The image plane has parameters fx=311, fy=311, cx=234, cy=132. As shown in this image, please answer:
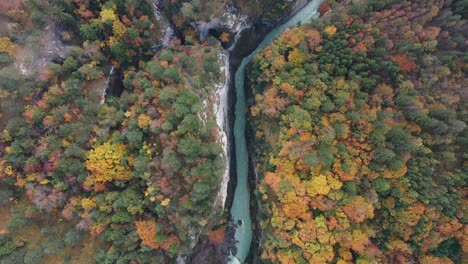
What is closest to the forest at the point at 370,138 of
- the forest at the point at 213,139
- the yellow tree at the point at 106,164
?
the forest at the point at 213,139

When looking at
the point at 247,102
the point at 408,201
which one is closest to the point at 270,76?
the point at 247,102

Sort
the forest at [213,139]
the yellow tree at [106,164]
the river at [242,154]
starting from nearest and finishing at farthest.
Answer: the yellow tree at [106,164] < the forest at [213,139] < the river at [242,154]

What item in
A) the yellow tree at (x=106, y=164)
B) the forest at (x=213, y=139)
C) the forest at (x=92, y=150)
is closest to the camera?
the forest at (x=92, y=150)

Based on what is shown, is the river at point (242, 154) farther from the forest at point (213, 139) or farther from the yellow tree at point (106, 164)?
the yellow tree at point (106, 164)

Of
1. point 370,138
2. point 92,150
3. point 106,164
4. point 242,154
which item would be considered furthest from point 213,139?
point 370,138

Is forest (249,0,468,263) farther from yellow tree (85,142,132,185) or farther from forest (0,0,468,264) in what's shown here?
yellow tree (85,142,132,185)

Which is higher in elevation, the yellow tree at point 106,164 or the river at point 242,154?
the yellow tree at point 106,164
